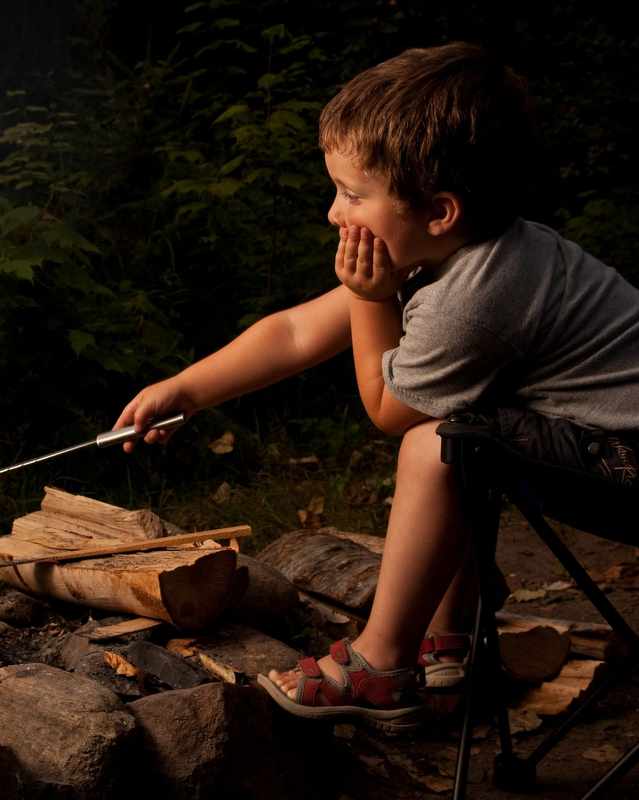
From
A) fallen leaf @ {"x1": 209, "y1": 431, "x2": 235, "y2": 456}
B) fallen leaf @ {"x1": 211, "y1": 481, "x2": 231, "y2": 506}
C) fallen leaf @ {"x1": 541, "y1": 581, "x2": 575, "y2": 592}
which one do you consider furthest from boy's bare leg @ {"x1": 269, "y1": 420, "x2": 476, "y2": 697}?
fallen leaf @ {"x1": 209, "y1": 431, "x2": 235, "y2": 456}

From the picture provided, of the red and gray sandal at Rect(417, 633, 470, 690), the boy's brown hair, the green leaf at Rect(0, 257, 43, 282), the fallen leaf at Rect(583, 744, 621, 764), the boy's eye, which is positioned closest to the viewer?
the boy's brown hair

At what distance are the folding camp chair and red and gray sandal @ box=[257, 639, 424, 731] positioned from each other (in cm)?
22

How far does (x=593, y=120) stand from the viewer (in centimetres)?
672

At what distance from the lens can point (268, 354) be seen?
2480mm

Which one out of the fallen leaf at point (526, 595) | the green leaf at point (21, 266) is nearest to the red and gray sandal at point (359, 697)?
the fallen leaf at point (526, 595)

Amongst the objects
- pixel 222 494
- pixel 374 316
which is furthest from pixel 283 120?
pixel 374 316

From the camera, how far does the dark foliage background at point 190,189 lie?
15.0 ft

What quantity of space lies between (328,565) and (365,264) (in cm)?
127

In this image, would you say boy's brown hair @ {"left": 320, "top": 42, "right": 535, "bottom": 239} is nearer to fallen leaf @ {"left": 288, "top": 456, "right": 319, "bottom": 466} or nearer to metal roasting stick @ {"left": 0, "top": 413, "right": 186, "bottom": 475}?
metal roasting stick @ {"left": 0, "top": 413, "right": 186, "bottom": 475}

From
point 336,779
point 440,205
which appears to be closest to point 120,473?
Result: point 336,779

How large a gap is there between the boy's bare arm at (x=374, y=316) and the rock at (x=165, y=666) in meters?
0.70

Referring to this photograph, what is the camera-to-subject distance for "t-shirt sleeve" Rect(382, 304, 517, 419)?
6.61 feet

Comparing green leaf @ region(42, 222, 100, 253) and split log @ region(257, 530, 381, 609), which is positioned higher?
green leaf @ region(42, 222, 100, 253)

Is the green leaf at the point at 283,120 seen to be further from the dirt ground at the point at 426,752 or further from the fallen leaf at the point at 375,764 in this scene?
the fallen leaf at the point at 375,764
